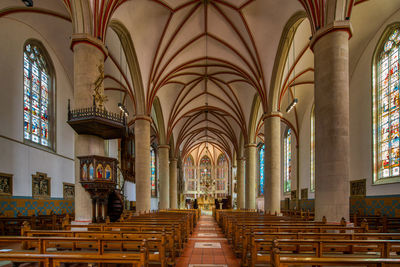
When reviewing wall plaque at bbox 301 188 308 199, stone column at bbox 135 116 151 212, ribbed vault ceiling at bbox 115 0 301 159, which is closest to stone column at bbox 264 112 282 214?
ribbed vault ceiling at bbox 115 0 301 159

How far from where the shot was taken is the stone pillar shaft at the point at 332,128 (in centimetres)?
775

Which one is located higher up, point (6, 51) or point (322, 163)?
point (6, 51)

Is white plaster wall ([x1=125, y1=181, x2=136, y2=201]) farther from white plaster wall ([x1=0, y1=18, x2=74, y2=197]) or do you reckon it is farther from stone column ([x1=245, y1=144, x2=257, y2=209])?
white plaster wall ([x1=0, y1=18, x2=74, y2=197])

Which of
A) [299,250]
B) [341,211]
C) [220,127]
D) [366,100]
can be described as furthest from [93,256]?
[220,127]

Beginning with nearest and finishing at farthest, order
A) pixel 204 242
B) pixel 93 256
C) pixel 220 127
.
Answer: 1. pixel 93 256
2. pixel 204 242
3. pixel 220 127

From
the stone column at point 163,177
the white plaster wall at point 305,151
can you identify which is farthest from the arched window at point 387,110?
the stone column at point 163,177

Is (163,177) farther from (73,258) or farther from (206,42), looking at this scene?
(73,258)

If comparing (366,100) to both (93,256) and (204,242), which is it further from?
(93,256)

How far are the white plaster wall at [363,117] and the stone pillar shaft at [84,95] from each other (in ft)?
38.7

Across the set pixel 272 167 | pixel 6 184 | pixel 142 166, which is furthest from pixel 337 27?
pixel 6 184

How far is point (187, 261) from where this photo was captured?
6.72 m

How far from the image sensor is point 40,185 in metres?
14.0

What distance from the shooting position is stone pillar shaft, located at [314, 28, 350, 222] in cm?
775

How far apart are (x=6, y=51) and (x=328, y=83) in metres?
12.6
